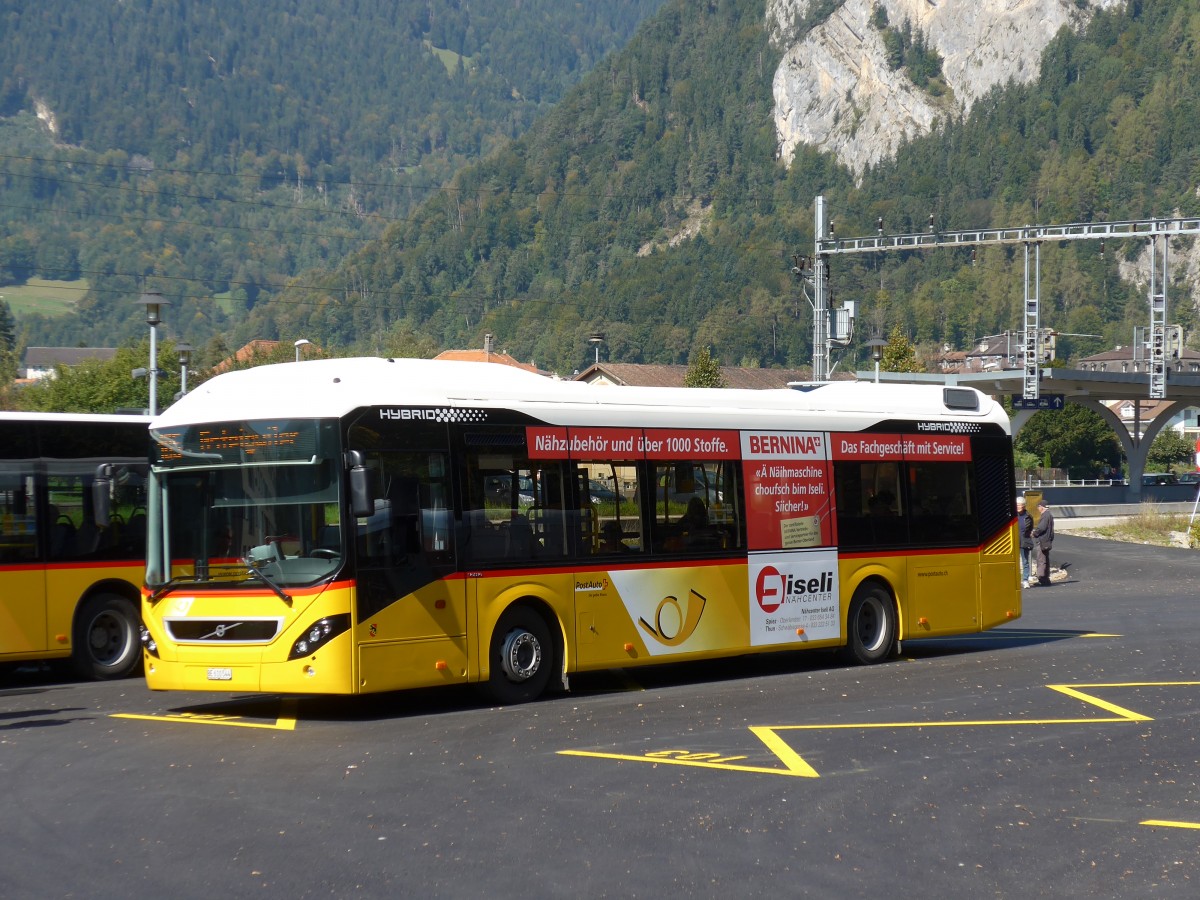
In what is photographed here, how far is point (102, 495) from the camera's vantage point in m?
15.2

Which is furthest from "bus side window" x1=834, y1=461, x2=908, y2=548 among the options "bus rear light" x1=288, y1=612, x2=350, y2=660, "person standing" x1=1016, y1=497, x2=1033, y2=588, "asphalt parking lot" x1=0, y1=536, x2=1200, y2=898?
"person standing" x1=1016, y1=497, x2=1033, y2=588

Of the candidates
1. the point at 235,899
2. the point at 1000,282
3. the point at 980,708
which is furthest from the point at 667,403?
the point at 1000,282

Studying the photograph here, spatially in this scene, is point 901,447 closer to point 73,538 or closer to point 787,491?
point 787,491

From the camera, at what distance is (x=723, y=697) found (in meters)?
14.2

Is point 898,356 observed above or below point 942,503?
above

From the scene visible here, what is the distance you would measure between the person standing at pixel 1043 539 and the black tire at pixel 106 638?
1843 centimetres

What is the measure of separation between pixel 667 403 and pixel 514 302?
6965 inches

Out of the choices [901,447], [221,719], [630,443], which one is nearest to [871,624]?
[901,447]

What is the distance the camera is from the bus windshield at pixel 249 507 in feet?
40.4

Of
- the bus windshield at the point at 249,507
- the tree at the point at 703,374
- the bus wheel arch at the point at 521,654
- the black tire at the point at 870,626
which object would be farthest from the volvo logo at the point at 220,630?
the tree at the point at 703,374

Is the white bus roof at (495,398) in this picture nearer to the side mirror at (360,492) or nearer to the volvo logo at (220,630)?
the side mirror at (360,492)

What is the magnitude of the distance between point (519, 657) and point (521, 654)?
1.3 inches

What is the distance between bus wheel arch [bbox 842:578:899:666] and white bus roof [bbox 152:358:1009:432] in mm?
1719

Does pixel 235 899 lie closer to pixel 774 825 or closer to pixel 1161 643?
pixel 774 825
